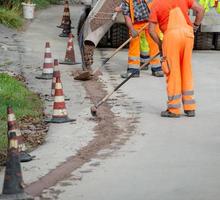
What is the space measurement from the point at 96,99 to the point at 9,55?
467 centimetres

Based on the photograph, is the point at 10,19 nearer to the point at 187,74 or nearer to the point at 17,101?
the point at 17,101

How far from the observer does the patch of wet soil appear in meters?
7.70

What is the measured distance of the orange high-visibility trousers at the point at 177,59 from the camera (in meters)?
10.6

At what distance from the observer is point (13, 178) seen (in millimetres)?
7051

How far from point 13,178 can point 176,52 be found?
4175mm

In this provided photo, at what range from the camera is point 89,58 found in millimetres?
14234

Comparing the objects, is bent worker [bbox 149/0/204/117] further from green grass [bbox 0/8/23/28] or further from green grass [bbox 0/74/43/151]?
green grass [bbox 0/8/23/28]

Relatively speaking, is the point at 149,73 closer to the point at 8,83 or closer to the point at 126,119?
the point at 8,83

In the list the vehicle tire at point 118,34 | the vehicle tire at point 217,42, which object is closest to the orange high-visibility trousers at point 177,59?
the vehicle tire at point 118,34

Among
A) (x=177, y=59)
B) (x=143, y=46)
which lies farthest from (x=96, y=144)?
(x=143, y=46)

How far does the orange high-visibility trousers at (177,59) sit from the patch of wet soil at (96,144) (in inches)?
25.9

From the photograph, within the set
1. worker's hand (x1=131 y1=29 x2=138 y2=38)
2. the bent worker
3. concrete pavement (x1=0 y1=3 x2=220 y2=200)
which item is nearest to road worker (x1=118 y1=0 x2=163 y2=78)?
worker's hand (x1=131 y1=29 x2=138 y2=38)

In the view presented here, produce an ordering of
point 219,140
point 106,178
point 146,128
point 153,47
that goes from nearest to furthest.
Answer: point 106,178 < point 219,140 < point 146,128 < point 153,47

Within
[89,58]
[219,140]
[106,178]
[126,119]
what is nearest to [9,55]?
[89,58]
